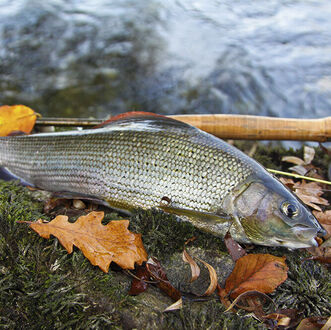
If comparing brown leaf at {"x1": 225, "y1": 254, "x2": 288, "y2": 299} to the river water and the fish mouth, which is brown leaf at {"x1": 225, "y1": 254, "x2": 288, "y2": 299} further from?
the river water

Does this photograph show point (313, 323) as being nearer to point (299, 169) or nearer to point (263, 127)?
point (299, 169)

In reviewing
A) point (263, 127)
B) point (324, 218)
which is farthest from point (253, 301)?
point (263, 127)

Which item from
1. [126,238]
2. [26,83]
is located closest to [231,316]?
[126,238]

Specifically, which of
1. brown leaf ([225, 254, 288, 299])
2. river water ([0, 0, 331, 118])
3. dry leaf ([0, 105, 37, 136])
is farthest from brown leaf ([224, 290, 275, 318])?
river water ([0, 0, 331, 118])

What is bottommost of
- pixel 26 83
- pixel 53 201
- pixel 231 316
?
pixel 26 83

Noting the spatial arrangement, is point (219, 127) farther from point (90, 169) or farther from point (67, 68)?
point (67, 68)

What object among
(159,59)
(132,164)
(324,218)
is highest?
(132,164)

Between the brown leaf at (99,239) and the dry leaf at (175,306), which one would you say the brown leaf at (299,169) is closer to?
the brown leaf at (99,239)
